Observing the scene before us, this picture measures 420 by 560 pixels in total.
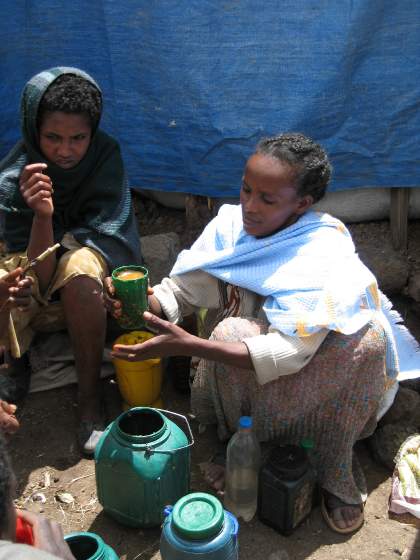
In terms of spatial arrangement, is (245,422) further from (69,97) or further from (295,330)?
(69,97)

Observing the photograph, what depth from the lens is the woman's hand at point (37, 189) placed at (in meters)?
2.93

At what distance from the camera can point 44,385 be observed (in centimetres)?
357

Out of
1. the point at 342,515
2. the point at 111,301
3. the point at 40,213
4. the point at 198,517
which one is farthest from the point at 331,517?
the point at 40,213

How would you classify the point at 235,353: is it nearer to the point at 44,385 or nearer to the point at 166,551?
the point at 166,551

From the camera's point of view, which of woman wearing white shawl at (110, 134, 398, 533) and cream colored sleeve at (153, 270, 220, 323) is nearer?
woman wearing white shawl at (110, 134, 398, 533)

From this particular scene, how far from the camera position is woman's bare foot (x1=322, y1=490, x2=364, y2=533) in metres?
2.73

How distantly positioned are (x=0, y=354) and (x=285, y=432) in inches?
56.1

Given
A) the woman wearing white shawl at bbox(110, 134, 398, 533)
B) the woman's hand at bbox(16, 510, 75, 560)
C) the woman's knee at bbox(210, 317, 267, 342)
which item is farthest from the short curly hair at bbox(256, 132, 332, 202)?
the woman's hand at bbox(16, 510, 75, 560)

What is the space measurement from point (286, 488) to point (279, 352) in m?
0.52

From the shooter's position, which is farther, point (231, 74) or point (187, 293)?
point (231, 74)

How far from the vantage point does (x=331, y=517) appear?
276 centimetres

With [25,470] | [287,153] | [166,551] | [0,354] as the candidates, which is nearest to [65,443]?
[25,470]

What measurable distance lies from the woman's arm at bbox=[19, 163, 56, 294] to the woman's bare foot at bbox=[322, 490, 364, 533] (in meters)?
1.60

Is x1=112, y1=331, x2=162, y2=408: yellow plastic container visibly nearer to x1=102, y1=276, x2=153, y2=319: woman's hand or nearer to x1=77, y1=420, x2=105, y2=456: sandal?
x1=77, y1=420, x2=105, y2=456: sandal
